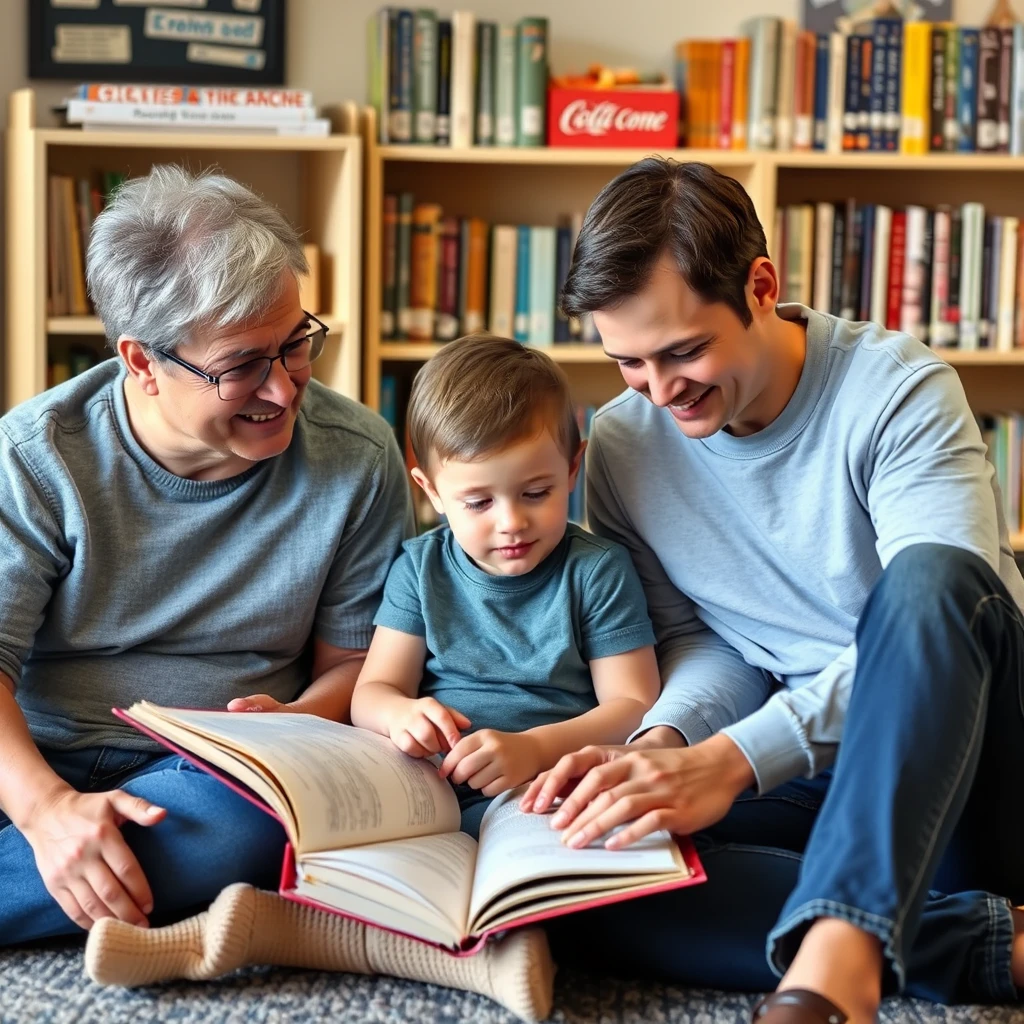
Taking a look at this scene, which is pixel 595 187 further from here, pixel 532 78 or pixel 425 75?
pixel 425 75

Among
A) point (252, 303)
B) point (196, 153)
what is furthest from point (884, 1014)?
point (196, 153)

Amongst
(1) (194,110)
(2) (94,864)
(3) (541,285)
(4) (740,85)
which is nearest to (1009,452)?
(4) (740,85)

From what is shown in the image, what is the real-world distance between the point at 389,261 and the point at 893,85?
112 cm

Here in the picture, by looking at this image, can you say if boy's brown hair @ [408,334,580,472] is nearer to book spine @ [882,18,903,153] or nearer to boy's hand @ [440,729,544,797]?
boy's hand @ [440,729,544,797]

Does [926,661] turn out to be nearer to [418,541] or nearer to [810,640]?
[810,640]

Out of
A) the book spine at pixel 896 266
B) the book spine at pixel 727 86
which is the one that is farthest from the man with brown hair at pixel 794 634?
the book spine at pixel 896 266

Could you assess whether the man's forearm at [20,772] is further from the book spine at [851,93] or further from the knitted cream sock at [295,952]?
the book spine at [851,93]

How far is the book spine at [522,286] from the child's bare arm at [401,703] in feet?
4.86

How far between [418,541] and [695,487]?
1.04ft

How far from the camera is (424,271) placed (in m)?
2.82

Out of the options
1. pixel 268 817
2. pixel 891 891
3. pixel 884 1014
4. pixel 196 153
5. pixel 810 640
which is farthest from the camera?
pixel 196 153

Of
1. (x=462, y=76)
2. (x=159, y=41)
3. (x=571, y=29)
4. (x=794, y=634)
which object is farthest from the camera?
(x=571, y=29)

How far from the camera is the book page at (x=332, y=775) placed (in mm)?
1138

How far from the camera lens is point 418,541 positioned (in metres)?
1.53
